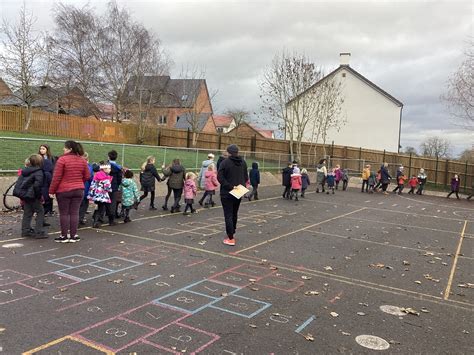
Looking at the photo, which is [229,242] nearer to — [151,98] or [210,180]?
[210,180]

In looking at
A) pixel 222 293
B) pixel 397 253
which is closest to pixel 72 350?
pixel 222 293

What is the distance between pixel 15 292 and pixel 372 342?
4141mm

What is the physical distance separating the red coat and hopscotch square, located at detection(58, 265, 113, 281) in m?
1.91

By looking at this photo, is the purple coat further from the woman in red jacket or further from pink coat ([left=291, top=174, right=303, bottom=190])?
the woman in red jacket

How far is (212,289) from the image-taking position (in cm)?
553

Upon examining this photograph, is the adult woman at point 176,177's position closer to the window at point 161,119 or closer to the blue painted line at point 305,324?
the blue painted line at point 305,324

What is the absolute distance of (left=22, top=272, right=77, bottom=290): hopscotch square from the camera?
5312 millimetres

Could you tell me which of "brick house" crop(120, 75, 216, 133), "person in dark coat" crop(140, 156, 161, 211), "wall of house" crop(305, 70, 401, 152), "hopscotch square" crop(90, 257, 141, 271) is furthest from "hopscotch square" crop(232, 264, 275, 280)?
"wall of house" crop(305, 70, 401, 152)

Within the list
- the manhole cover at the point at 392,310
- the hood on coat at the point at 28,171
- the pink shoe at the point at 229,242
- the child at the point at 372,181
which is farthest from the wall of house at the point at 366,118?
the manhole cover at the point at 392,310

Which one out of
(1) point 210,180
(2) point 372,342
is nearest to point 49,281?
(2) point 372,342

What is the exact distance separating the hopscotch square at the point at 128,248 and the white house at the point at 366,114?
34.9 metres

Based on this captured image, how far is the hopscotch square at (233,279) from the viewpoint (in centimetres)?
582

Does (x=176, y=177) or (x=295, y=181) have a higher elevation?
(x=176, y=177)

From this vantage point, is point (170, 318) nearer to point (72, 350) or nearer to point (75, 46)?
point (72, 350)
